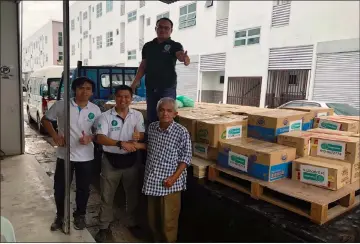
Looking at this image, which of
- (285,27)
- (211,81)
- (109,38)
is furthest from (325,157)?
(109,38)

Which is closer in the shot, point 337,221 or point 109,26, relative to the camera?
point 337,221

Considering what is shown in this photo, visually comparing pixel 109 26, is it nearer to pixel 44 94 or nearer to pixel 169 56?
pixel 44 94

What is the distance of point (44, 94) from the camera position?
7.86m

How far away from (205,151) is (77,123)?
1.44 metres

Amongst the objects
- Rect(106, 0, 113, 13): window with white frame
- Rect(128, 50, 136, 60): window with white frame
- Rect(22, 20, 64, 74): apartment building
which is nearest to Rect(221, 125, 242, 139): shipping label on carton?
Rect(22, 20, 64, 74): apartment building

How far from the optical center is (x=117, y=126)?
2.77m

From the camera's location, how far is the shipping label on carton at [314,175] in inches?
99.9

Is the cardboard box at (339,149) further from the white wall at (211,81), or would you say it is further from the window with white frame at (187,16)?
the window with white frame at (187,16)

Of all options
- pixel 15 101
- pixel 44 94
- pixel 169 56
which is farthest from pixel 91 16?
pixel 169 56

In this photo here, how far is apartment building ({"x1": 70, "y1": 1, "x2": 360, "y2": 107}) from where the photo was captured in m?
10.3

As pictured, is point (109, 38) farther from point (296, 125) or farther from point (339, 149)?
point (339, 149)

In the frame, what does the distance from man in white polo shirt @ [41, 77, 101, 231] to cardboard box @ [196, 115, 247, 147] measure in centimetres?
118

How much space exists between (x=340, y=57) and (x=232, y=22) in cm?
561

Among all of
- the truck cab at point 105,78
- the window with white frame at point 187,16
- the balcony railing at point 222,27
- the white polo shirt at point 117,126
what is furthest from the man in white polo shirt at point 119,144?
the window with white frame at point 187,16
